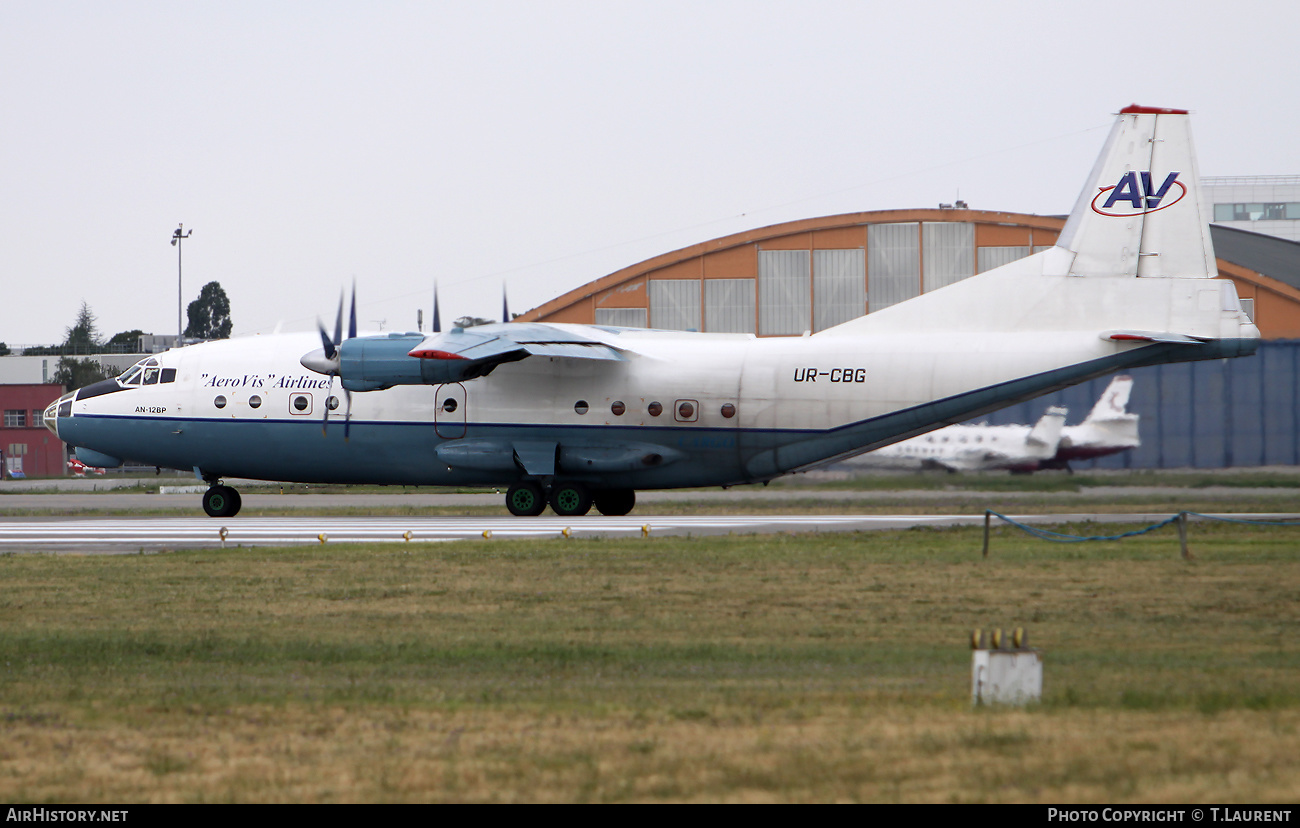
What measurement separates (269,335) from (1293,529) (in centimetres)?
2416

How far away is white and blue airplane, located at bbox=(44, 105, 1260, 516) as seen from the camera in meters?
25.1

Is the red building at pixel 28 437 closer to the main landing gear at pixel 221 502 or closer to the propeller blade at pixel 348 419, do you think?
the main landing gear at pixel 221 502

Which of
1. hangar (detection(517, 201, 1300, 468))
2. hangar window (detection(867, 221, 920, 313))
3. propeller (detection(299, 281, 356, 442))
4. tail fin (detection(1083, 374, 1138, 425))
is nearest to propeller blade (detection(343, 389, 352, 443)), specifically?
propeller (detection(299, 281, 356, 442))

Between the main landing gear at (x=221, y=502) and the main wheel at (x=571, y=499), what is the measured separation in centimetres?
876

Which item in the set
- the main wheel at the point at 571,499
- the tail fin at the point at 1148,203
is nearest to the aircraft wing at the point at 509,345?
the main wheel at the point at 571,499

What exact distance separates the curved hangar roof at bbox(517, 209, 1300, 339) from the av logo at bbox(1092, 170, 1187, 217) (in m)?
24.1

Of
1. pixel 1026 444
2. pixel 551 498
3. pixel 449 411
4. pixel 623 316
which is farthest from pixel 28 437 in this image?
pixel 1026 444

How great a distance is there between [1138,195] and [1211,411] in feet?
47.5

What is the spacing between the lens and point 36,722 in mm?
8695

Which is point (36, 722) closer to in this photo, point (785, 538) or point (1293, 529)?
point (785, 538)

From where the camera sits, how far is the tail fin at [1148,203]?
25000mm

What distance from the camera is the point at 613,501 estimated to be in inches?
1195

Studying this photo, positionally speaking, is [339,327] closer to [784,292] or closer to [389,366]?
[389,366]

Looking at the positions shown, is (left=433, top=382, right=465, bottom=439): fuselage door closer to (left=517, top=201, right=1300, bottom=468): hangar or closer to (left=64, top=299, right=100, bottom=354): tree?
(left=517, top=201, right=1300, bottom=468): hangar
